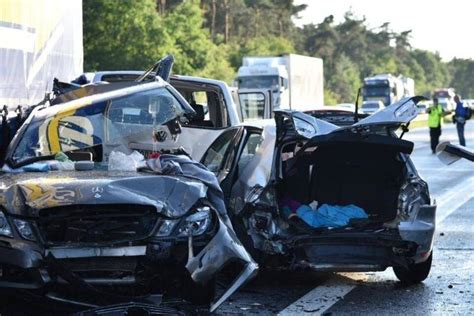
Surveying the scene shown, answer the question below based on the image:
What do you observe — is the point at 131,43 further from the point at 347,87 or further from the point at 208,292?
the point at 347,87

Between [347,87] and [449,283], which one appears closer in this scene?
[449,283]

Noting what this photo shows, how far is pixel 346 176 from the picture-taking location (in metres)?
8.30

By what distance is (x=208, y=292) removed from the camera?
6.11m

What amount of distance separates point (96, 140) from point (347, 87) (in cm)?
9659

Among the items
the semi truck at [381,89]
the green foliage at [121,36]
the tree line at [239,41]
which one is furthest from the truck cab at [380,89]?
the green foliage at [121,36]

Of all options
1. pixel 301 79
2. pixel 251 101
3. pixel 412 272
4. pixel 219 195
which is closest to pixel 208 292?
pixel 219 195

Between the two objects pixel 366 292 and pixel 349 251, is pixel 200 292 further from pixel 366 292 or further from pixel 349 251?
pixel 366 292

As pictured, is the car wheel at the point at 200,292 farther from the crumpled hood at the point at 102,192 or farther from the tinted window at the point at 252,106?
the tinted window at the point at 252,106

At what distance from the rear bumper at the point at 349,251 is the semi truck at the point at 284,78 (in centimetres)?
2703

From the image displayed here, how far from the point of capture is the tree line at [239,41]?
4506 cm

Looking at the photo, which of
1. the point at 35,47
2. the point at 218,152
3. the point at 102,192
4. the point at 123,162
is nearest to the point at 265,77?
the point at 35,47

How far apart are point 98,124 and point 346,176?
2.24m

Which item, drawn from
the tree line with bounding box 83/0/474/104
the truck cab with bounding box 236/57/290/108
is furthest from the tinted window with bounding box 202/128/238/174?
the truck cab with bounding box 236/57/290/108

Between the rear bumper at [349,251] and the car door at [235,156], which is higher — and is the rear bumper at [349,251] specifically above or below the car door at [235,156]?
below
